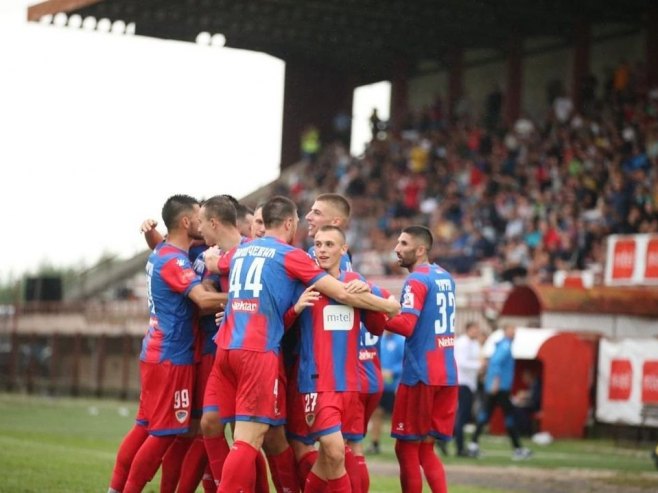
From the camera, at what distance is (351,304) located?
10.2 m

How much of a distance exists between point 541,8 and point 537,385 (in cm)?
1483

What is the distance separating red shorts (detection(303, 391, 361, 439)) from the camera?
1010 centimetres

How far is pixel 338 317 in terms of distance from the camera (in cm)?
1030

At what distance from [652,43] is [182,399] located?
89.9 feet

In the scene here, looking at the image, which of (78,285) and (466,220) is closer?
(466,220)

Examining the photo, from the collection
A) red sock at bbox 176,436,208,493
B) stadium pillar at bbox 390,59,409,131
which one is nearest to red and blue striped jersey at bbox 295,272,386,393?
red sock at bbox 176,436,208,493

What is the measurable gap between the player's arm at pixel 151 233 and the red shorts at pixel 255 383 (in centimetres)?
225

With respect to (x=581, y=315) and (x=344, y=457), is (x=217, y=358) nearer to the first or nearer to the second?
(x=344, y=457)

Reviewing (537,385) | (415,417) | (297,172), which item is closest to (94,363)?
(297,172)

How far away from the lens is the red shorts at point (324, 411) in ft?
33.1

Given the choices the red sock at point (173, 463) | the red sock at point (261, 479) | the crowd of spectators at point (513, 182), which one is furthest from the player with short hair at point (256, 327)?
the crowd of spectators at point (513, 182)

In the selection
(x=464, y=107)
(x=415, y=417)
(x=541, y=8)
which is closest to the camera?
(x=415, y=417)

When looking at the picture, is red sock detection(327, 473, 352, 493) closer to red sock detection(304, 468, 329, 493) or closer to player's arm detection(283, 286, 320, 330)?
red sock detection(304, 468, 329, 493)

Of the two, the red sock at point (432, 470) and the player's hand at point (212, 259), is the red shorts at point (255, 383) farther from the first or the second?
the red sock at point (432, 470)
